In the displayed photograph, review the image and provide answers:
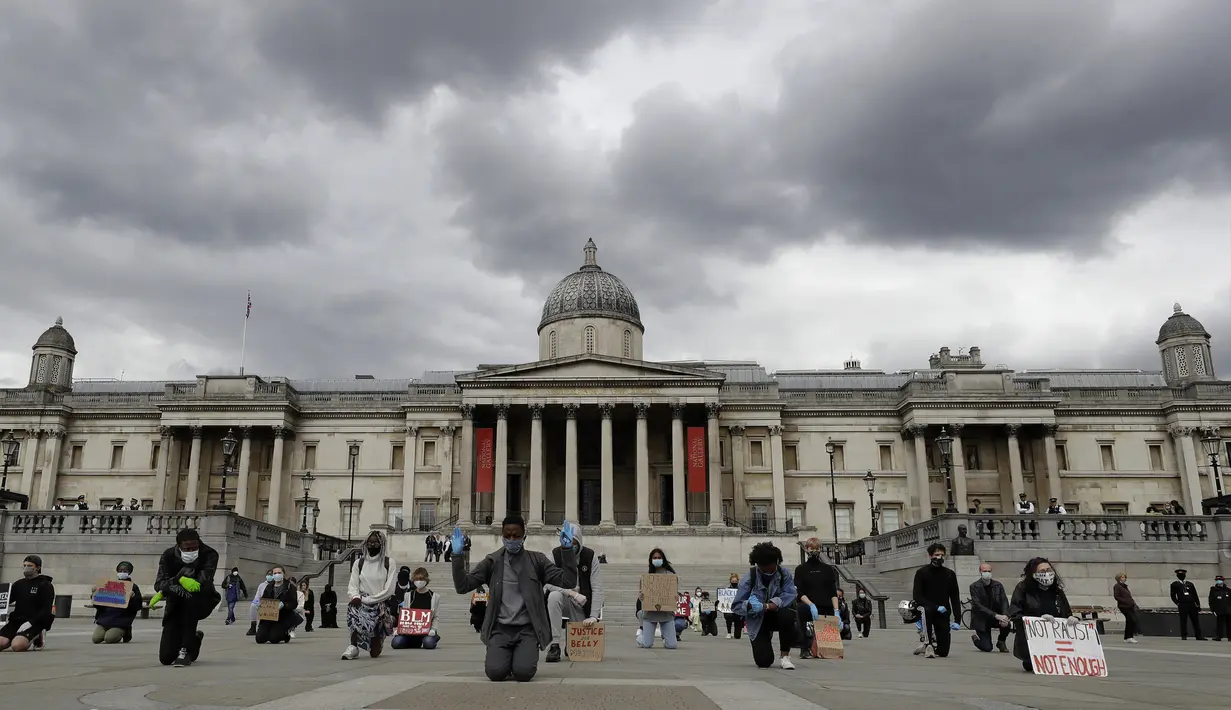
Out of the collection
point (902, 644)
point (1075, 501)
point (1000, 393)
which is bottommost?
point (902, 644)

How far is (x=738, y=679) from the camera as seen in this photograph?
33.8 ft

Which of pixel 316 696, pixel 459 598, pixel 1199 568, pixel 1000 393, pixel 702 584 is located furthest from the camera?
pixel 1000 393

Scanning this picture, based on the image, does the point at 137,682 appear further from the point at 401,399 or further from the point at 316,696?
the point at 401,399

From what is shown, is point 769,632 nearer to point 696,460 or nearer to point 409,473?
point 696,460

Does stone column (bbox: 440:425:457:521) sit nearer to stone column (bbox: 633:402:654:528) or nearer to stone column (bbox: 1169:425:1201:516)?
stone column (bbox: 633:402:654:528)

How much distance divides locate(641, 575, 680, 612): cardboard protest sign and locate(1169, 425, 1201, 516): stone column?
49500mm

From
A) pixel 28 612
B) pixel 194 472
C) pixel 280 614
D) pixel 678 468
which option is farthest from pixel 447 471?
pixel 28 612

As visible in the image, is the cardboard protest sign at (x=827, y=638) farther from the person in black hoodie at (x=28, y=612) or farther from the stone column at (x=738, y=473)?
the stone column at (x=738, y=473)

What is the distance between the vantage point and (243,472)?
55.7 meters

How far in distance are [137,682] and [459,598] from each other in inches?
925

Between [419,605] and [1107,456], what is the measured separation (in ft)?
173

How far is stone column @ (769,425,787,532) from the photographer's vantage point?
2148 inches

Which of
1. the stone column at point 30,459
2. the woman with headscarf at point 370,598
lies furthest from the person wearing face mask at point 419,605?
the stone column at point 30,459

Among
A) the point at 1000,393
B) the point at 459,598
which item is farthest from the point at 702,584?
the point at 1000,393
